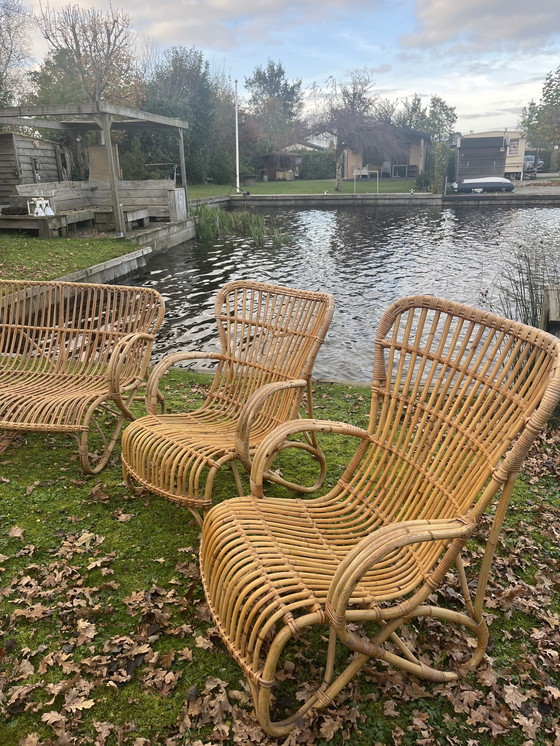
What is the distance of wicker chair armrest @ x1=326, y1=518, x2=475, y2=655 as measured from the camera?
161cm

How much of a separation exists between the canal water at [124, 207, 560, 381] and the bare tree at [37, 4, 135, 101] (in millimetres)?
17019

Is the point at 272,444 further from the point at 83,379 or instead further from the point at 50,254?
the point at 50,254

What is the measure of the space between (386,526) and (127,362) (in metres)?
2.61

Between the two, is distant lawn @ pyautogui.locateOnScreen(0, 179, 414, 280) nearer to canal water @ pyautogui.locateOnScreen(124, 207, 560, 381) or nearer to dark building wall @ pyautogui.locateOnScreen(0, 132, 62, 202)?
canal water @ pyautogui.locateOnScreen(124, 207, 560, 381)

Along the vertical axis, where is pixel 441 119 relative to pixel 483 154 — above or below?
above

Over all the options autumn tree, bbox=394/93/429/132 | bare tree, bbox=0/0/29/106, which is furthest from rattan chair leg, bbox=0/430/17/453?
autumn tree, bbox=394/93/429/132

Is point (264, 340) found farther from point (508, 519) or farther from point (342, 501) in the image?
point (508, 519)

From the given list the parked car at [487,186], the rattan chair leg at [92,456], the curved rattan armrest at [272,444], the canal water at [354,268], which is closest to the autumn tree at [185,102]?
the canal water at [354,268]

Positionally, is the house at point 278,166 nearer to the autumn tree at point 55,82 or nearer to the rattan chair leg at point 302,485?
the autumn tree at point 55,82

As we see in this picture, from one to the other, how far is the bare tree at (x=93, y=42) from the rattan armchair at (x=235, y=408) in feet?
102

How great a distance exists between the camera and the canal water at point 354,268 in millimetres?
8453

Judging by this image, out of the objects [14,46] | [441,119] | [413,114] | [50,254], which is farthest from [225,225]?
[441,119]

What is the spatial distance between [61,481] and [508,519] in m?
2.71

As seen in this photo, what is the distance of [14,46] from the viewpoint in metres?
28.6
